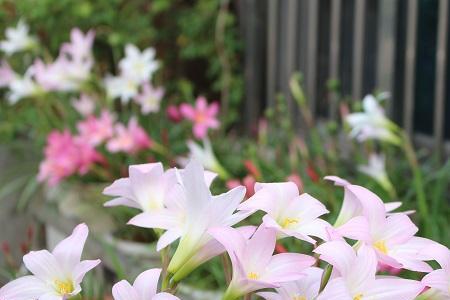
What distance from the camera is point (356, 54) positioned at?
2.59 meters

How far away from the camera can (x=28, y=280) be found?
0.56 metres

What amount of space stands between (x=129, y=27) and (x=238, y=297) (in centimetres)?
276

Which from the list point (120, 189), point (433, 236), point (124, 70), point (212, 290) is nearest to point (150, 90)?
point (124, 70)

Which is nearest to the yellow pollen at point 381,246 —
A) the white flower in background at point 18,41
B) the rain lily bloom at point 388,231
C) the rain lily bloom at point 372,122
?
the rain lily bloom at point 388,231

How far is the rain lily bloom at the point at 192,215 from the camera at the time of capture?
0.54 m

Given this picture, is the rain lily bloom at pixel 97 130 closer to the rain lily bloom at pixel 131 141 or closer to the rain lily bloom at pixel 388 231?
the rain lily bloom at pixel 131 141

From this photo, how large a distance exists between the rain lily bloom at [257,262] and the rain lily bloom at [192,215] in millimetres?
26

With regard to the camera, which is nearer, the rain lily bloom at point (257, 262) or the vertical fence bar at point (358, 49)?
the rain lily bloom at point (257, 262)

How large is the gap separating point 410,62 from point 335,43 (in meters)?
0.43

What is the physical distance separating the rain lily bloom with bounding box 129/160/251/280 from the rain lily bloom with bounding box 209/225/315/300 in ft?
0.09

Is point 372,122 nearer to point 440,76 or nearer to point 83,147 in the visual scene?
point 440,76

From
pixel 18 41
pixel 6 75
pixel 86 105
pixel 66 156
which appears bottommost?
pixel 66 156

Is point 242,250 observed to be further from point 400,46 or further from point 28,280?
point 400,46

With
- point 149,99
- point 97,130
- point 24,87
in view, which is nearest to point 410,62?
point 149,99
